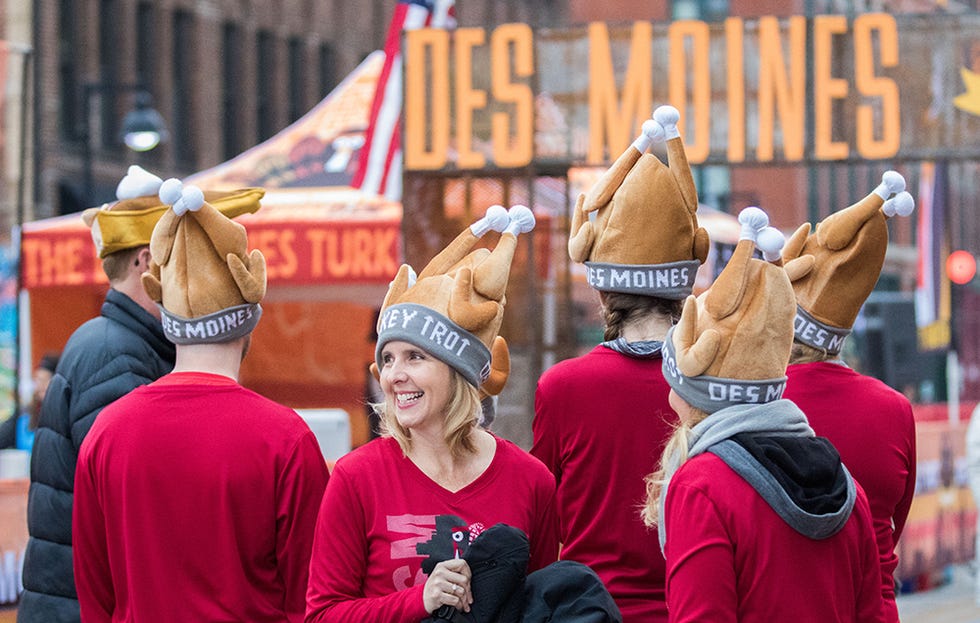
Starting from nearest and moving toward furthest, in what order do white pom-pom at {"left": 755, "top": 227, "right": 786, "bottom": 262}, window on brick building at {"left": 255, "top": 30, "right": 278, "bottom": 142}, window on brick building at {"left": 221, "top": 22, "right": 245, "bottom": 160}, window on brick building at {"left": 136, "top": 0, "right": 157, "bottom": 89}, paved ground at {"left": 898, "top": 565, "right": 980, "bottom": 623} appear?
white pom-pom at {"left": 755, "top": 227, "right": 786, "bottom": 262}, paved ground at {"left": 898, "top": 565, "right": 980, "bottom": 623}, window on brick building at {"left": 136, "top": 0, "right": 157, "bottom": 89}, window on brick building at {"left": 221, "top": 22, "right": 245, "bottom": 160}, window on brick building at {"left": 255, "top": 30, "right": 278, "bottom": 142}

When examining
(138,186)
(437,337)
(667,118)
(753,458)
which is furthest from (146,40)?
(753,458)

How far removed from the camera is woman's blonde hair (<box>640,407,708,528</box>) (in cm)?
340

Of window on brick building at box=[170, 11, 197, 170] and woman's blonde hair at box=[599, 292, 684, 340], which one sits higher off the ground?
window on brick building at box=[170, 11, 197, 170]

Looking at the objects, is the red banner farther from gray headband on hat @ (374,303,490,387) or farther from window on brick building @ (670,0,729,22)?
window on brick building @ (670,0,729,22)

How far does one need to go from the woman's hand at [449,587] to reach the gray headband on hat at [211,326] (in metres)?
0.96

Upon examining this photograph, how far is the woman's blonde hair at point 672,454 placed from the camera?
340 cm

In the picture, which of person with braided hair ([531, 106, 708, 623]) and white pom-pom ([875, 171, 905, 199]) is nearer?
person with braided hair ([531, 106, 708, 623])

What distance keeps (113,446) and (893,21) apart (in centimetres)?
644

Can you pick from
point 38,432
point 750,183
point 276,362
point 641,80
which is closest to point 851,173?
point 750,183

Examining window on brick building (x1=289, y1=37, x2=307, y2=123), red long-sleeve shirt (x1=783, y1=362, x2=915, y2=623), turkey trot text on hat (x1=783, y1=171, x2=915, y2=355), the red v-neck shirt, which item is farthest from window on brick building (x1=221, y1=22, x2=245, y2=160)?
the red v-neck shirt

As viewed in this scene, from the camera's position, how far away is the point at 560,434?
425cm

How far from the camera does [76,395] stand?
4.63m

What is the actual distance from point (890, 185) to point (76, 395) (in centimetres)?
228

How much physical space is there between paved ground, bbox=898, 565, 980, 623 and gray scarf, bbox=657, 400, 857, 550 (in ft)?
28.7
